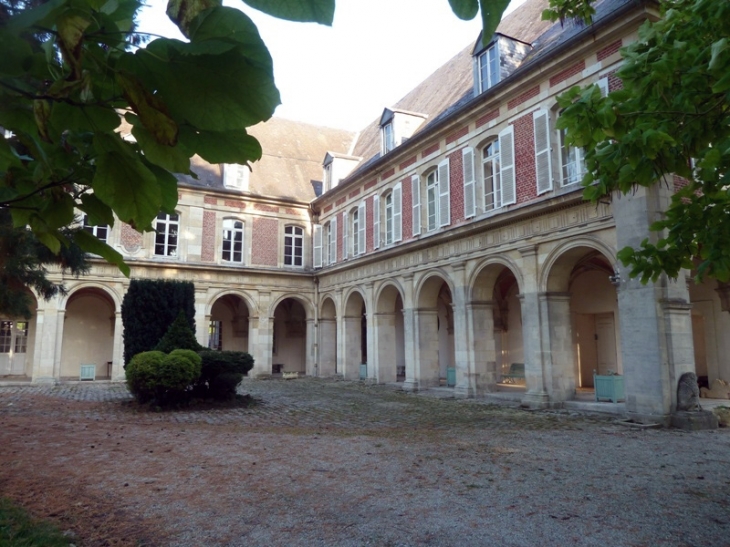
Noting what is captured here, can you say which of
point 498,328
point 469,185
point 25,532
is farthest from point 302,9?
point 498,328

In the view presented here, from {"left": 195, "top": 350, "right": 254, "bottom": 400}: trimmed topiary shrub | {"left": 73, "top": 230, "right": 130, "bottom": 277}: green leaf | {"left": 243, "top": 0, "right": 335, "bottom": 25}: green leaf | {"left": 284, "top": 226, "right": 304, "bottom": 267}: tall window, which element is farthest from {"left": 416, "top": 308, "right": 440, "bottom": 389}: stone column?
{"left": 243, "top": 0, "right": 335, "bottom": 25}: green leaf

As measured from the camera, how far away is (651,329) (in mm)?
9617

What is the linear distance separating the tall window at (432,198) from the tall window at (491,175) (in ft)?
6.39

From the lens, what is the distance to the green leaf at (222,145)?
812 mm

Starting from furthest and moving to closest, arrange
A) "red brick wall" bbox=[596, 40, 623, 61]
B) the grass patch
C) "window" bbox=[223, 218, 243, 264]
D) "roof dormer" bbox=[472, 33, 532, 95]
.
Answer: "window" bbox=[223, 218, 243, 264] → "roof dormer" bbox=[472, 33, 532, 95] → "red brick wall" bbox=[596, 40, 623, 61] → the grass patch

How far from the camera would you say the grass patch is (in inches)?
141

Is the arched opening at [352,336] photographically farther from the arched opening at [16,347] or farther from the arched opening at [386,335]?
the arched opening at [16,347]

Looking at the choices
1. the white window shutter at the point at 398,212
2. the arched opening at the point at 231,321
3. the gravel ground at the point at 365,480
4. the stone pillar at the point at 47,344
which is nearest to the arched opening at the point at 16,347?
the stone pillar at the point at 47,344

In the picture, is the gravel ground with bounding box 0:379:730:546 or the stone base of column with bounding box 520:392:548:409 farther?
the stone base of column with bounding box 520:392:548:409

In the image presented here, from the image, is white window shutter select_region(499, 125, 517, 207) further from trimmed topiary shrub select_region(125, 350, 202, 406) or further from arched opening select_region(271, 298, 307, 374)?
arched opening select_region(271, 298, 307, 374)

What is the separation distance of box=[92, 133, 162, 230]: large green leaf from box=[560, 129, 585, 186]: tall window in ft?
38.0

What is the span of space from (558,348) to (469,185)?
194 inches

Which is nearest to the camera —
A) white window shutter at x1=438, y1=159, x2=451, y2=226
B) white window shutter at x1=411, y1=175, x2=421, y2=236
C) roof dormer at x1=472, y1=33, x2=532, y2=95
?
roof dormer at x1=472, y1=33, x2=532, y2=95

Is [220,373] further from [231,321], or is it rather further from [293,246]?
[231,321]
